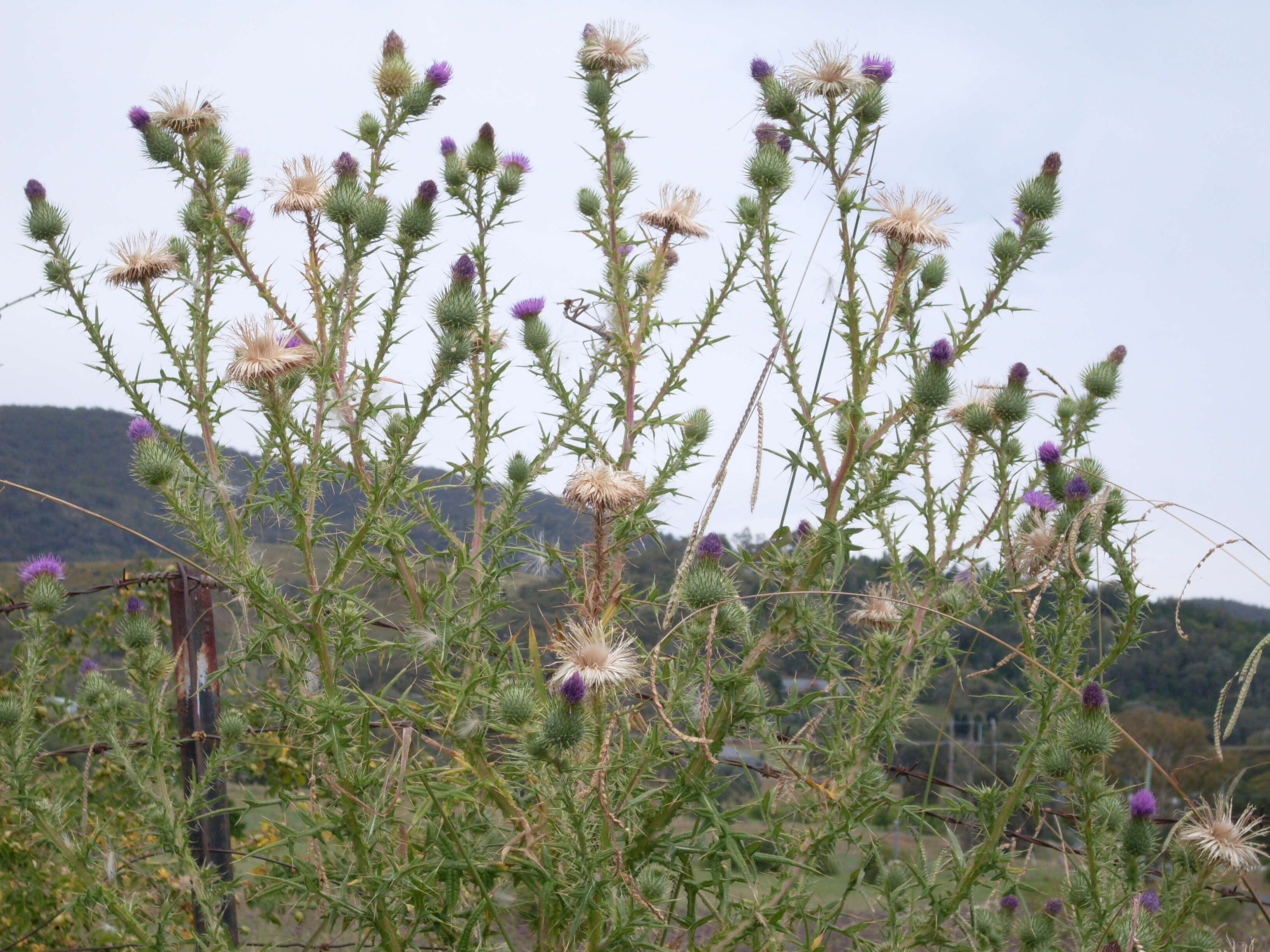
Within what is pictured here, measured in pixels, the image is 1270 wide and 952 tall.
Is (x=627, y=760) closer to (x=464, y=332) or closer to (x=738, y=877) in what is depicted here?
(x=738, y=877)

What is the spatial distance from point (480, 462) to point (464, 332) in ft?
1.40

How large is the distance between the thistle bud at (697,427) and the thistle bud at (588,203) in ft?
2.98

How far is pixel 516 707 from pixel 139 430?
1688mm

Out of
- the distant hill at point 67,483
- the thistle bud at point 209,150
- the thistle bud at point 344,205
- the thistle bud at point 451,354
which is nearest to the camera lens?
the thistle bud at point 451,354

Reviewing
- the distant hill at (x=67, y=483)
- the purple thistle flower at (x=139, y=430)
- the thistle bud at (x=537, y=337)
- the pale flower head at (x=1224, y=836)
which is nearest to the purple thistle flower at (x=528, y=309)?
the thistle bud at (x=537, y=337)

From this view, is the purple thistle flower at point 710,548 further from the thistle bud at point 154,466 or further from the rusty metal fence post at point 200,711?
the rusty metal fence post at point 200,711

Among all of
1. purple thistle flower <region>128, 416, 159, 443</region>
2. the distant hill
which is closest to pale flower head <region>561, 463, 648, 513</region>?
purple thistle flower <region>128, 416, 159, 443</region>

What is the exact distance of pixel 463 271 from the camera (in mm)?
3137

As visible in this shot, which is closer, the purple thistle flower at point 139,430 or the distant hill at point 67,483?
the purple thistle flower at point 139,430

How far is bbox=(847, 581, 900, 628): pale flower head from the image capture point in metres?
3.16

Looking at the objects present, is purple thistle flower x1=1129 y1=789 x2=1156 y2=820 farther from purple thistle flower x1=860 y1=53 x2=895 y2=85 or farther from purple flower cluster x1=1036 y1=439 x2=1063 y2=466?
purple thistle flower x1=860 y1=53 x2=895 y2=85

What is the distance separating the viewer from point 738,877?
2.16 metres

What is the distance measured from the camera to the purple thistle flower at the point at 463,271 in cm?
313

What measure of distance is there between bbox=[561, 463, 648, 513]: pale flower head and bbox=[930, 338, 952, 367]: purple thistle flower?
99 cm
